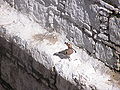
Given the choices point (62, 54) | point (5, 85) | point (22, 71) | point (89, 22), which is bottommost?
point (5, 85)

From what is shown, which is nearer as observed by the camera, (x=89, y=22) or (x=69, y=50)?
(x=89, y=22)

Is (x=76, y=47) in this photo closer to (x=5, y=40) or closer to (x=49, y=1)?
(x=49, y=1)

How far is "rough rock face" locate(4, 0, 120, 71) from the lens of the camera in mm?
3135

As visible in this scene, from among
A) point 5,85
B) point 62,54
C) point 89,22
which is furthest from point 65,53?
point 5,85

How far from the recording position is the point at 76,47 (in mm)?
3623

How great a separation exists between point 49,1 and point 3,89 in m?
1.55

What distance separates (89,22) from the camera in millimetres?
3373

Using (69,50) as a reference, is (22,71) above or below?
below

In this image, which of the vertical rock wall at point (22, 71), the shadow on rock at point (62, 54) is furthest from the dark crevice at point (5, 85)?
the shadow on rock at point (62, 54)

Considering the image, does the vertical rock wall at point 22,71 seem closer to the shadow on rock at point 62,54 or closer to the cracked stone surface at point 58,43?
the cracked stone surface at point 58,43

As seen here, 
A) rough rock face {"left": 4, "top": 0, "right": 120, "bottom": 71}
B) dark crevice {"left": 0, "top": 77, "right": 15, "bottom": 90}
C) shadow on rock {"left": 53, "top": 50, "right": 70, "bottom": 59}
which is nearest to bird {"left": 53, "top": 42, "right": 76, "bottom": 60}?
shadow on rock {"left": 53, "top": 50, "right": 70, "bottom": 59}

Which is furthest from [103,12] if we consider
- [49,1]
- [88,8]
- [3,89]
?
[3,89]

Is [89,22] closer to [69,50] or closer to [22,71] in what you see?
[69,50]

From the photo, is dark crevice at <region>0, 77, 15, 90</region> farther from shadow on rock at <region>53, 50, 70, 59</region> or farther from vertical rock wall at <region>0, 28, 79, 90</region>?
shadow on rock at <region>53, 50, 70, 59</region>
